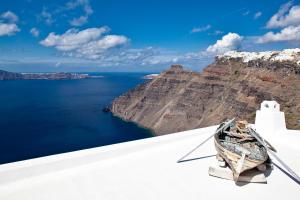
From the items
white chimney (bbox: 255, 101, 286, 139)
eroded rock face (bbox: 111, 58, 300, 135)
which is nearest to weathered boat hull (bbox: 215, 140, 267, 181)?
white chimney (bbox: 255, 101, 286, 139)

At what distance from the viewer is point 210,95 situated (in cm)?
6581

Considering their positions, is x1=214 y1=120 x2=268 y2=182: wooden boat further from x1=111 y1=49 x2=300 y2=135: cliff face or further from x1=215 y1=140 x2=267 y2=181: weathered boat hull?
x1=111 y1=49 x2=300 y2=135: cliff face

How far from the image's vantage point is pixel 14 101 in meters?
110

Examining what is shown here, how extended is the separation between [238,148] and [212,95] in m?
58.8

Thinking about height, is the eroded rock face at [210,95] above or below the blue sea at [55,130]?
above

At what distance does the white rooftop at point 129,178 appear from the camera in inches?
254

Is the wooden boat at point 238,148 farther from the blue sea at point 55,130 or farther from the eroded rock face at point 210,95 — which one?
the blue sea at point 55,130

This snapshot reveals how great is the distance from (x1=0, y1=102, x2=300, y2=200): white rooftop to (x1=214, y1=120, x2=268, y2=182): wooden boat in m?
0.53

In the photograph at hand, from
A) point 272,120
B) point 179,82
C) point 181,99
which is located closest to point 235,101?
point 181,99

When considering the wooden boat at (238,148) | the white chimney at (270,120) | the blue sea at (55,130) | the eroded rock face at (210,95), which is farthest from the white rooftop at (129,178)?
the blue sea at (55,130)

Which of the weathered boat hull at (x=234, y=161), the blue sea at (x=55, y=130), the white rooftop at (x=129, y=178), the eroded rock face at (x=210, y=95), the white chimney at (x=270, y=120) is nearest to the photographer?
the white rooftop at (x=129, y=178)

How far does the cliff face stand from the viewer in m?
47.1

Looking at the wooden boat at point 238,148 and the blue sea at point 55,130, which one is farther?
the blue sea at point 55,130

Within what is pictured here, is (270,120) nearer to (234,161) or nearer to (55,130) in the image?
(234,161)
